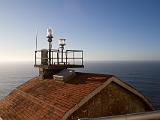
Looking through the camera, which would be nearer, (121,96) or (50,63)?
(121,96)

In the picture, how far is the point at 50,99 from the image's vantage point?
14984 mm

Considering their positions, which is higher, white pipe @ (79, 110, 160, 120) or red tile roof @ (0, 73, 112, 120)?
white pipe @ (79, 110, 160, 120)

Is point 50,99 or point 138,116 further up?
point 138,116

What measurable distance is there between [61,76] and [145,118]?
38.6 ft

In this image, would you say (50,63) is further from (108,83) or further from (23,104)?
(108,83)

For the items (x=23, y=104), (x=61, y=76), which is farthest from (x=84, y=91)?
(x=23, y=104)

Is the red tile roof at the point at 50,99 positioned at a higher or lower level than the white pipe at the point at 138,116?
lower

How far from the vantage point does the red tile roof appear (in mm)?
13391

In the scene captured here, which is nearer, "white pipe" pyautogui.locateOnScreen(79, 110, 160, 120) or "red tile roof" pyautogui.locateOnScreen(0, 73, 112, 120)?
"white pipe" pyautogui.locateOnScreen(79, 110, 160, 120)

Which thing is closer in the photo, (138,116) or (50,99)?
(138,116)

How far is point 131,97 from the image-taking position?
15.8 metres

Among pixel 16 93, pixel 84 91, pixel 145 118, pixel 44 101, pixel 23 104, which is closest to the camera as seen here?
pixel 145 118

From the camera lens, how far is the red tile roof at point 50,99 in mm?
13391

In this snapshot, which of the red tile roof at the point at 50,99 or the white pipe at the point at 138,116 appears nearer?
the white pipe at the point at 138,116
